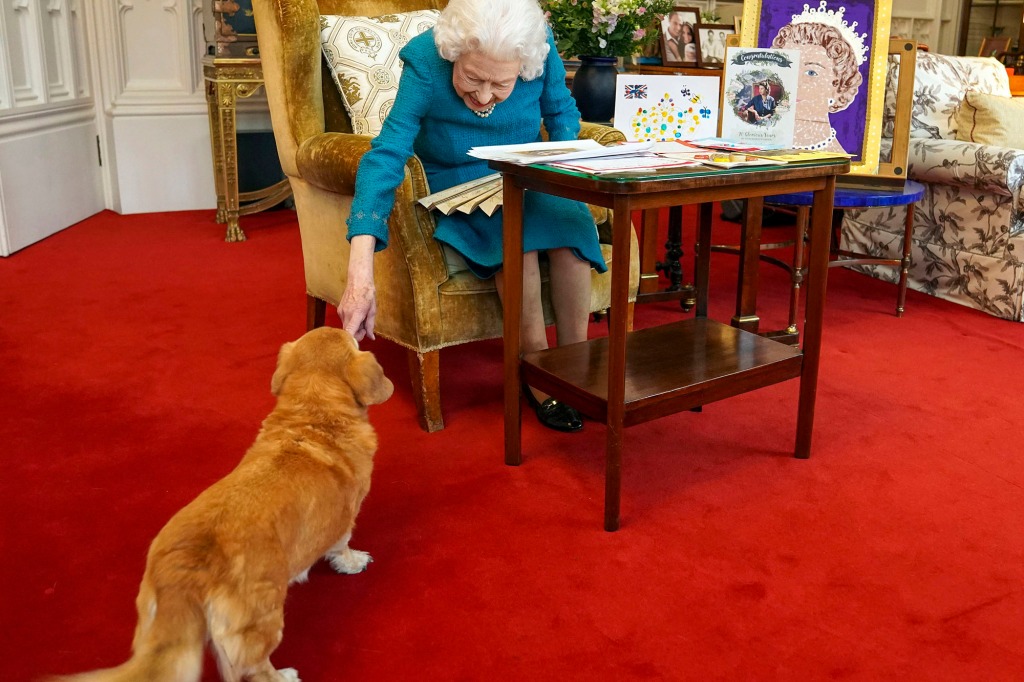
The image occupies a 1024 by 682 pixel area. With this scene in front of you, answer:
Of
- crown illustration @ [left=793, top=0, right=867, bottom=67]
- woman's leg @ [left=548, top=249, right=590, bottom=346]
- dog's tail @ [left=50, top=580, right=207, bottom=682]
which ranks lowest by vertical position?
dog's tail @ [left=50, top=580, right=207, bottom=682]

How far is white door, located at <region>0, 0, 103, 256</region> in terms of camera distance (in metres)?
3.96

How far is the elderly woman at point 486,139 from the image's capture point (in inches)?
78.1

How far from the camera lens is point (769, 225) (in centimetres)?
497

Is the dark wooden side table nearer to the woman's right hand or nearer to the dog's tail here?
the woman's right hand

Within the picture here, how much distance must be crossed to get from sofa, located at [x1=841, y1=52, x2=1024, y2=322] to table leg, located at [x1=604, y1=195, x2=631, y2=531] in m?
1.93

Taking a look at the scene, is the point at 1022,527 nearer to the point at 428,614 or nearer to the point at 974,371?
the point at 974,371

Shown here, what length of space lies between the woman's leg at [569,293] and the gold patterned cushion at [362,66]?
731 millimetres

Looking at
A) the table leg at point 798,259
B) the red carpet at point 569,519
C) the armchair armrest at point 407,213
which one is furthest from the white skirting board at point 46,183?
the table leg at point 798,259

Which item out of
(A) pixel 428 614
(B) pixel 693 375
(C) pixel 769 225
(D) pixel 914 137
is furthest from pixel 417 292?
(C) pixel 769 225

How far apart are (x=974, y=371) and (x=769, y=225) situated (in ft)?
7.66

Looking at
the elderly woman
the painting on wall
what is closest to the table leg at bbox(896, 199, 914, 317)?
the elderly woman

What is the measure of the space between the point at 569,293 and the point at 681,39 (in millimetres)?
3704

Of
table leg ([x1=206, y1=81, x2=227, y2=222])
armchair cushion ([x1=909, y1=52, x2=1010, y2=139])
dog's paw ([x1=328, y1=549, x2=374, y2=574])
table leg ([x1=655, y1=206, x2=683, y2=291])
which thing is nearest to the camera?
dog's paw ([x1=328, y1=549, x2=374, y2=574])

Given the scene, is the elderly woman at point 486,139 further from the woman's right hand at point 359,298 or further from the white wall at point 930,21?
the white wall at point 930,21
